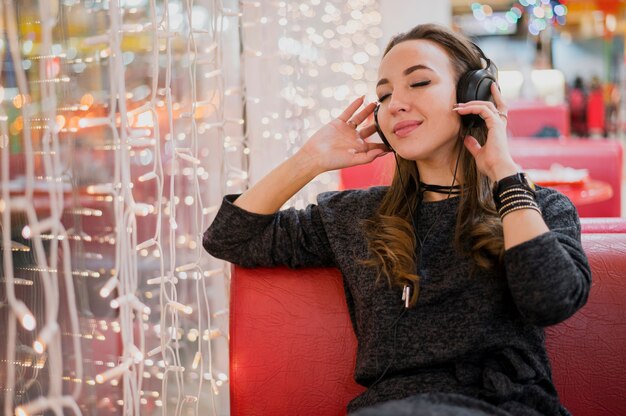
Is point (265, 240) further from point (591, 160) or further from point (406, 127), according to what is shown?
point (591, 160)

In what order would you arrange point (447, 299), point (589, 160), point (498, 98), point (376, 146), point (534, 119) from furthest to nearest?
point (534, 119)
point (589, 160)
point (376, 146)
point (498, 98)
point (447, 299)

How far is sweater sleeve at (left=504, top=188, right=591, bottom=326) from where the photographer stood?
1.14 m

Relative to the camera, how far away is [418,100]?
4.45 ft

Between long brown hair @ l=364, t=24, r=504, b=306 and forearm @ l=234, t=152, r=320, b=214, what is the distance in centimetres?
17

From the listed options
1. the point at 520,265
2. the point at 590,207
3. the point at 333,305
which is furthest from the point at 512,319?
the point at 590,207

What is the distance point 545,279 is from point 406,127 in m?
0.40

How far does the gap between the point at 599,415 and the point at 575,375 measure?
3.3 inches

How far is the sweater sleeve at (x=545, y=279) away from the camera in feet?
3.73

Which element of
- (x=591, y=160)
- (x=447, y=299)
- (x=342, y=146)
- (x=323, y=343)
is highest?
(x=342, y=146)

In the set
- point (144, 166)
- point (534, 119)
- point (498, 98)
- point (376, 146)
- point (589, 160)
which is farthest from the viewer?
point (534, 119)

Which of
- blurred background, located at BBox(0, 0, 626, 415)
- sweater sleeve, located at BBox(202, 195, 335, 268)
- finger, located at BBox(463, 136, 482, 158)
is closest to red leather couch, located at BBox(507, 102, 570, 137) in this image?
blurred background, located at BBox(0, 0, 626, 415)

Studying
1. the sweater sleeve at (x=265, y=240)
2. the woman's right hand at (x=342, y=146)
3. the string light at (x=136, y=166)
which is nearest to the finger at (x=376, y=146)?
the woman's right hand at (x=342, y=146)

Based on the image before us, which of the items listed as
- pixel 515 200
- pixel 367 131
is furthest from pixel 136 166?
pixel 515 200

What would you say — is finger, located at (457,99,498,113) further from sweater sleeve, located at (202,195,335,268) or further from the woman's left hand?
sweater sleeve, located at (202,195,335,268)
